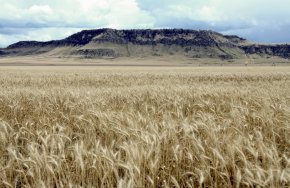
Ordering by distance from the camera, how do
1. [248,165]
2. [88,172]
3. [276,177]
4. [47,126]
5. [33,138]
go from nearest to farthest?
[276,177] → [248,165] → [88,172] → [33,138] → [47,126]

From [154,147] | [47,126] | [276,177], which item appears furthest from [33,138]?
[276,177]

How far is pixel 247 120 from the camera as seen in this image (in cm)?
679

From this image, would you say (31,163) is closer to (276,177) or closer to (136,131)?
(136,131)

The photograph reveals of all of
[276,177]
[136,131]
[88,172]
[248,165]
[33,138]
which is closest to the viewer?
[276,177]

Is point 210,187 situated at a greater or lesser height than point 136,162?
lesser

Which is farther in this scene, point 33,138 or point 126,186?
point 33,138

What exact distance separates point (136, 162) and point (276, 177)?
1.22 metres

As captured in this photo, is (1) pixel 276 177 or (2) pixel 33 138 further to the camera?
(2) pixel 33 138

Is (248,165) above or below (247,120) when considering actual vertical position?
above

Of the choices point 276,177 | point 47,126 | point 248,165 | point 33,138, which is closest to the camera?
point 276,177

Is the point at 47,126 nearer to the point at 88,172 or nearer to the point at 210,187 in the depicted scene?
the point at 88,172

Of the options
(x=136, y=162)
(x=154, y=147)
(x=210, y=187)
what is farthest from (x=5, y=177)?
(x=210, y=187)

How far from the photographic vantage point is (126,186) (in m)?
2.91

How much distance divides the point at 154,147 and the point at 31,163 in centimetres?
119
